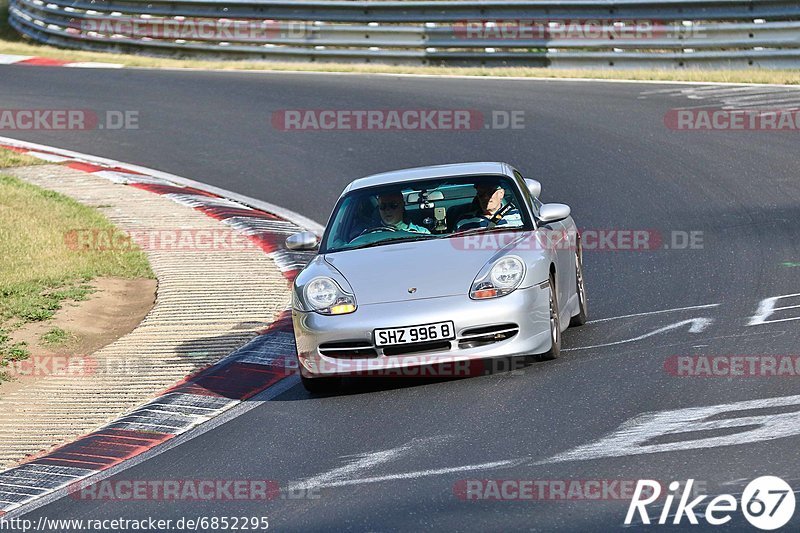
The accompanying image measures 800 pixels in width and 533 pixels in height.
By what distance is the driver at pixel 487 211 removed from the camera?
914 cm

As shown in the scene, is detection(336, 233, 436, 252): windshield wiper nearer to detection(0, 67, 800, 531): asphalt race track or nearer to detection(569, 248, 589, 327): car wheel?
detection(0, 67, 800, 531): asphalt race track

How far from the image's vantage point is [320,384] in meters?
8.47

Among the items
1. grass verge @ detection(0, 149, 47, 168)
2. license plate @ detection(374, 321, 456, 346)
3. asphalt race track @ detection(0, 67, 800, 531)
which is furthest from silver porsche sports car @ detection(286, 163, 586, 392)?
grass verge @ detection(0, 149, 47, 168)

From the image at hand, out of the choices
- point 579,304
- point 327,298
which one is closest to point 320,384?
point 327,298

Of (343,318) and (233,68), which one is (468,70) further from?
(343,318)

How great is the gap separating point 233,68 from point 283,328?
15.3 m

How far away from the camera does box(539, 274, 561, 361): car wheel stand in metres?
8.46

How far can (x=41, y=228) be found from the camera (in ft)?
45.4

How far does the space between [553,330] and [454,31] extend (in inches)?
603

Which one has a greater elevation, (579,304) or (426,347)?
(426,347)

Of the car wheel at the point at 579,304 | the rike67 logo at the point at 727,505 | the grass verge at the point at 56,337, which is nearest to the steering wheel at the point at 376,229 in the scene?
the car wheel at the point at 579,304

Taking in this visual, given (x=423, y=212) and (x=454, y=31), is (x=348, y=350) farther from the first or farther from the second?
(x=454, y=31)

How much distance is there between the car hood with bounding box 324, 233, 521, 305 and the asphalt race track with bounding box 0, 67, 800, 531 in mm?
153

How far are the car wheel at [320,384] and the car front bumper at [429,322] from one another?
0.08 metres
